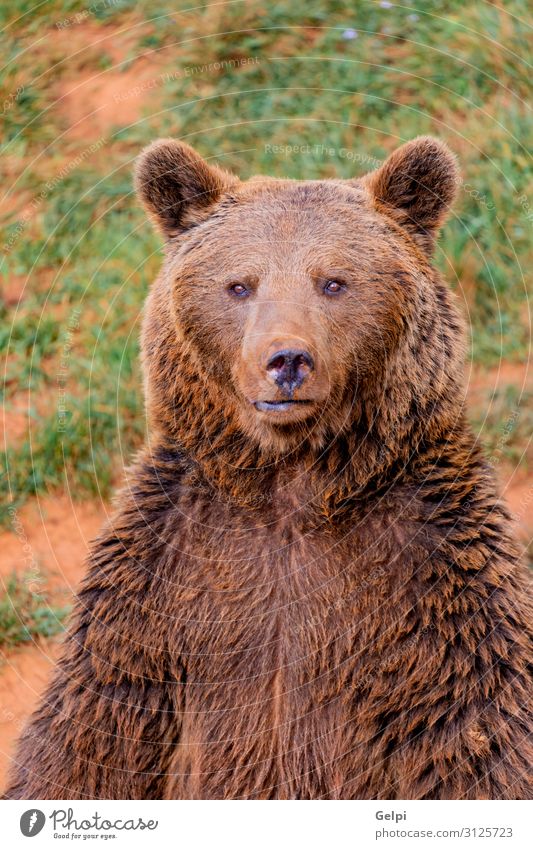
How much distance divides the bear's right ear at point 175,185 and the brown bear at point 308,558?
15mm

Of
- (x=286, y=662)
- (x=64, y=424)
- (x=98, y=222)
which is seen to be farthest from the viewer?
(x=98, y=222)

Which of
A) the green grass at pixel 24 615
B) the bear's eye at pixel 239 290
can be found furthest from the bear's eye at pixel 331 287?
the green grass at pixel 24 615

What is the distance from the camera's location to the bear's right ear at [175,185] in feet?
16.8

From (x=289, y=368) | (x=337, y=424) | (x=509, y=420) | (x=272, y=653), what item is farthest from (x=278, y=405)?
(x=509, y=420)

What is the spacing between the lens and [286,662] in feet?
16.2

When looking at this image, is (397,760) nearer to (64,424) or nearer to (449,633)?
(449,633)

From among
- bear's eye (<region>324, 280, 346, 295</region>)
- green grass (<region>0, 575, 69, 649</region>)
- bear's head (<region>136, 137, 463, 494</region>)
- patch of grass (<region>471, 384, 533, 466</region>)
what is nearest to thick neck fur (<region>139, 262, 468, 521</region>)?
bear's head (<region>136, 137, 463, 494</region>)

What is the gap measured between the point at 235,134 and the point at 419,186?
3622 millimetres

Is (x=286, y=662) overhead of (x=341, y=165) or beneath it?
beneath
